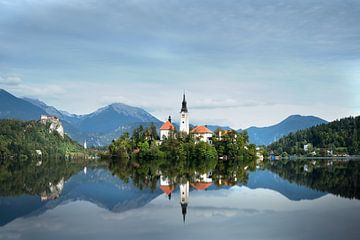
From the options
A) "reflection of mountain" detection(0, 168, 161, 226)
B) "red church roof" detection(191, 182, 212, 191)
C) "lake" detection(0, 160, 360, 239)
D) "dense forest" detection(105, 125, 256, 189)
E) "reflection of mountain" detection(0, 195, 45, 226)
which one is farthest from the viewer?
"dense forest" detection(105, 125, 256, 189)

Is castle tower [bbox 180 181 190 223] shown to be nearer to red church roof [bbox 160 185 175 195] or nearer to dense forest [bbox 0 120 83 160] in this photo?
red church roof [bbox 160 185 175 195]

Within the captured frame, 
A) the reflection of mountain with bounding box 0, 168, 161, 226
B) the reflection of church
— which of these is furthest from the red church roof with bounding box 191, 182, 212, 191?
the reflection of mountain with bounding box 0, 168, 161, 226

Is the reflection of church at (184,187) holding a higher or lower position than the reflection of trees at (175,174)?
lower

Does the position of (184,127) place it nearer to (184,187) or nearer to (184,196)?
(184,187)

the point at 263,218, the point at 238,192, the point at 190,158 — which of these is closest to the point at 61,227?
the point at 263,218

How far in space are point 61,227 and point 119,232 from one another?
2.81 metres

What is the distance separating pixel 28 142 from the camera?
165m

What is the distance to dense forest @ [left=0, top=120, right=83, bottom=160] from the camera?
436 feet

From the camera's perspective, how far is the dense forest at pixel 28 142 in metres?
133

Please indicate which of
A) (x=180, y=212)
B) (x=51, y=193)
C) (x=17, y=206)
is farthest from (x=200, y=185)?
(x=17, y=206)

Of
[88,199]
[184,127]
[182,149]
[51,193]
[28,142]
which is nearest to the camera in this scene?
[88,199]

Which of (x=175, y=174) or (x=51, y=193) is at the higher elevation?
(x=175, y=174)

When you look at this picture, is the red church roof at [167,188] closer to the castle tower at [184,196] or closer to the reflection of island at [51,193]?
the castle tower at [184,196]

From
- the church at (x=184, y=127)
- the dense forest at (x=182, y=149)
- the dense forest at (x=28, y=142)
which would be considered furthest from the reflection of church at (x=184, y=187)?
the dense forest at (x=28, y=142)
